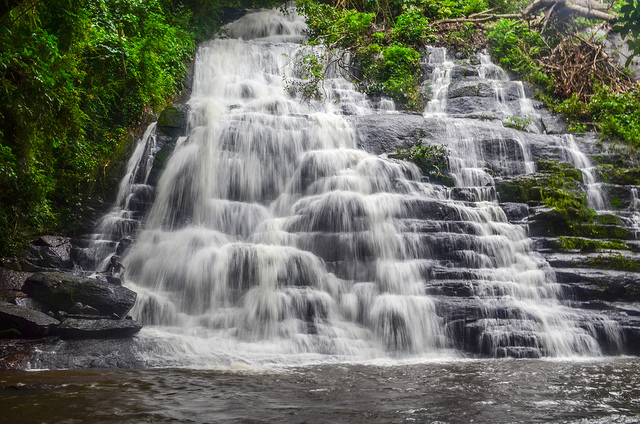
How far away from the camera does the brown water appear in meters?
2.92

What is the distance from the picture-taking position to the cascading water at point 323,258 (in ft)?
21.3

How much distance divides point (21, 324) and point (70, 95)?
504 centimetres

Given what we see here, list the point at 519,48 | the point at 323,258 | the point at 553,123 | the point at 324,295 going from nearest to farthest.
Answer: the point at 324,295 → the point at 323,258 → the point at 553,123 → the point at 519,48

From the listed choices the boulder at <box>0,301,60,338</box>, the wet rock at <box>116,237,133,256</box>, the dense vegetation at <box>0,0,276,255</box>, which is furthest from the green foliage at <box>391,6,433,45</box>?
the boulder at <box>0,301,60,338</box>

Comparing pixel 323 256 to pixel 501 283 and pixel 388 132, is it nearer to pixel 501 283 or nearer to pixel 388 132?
pixel 501 283

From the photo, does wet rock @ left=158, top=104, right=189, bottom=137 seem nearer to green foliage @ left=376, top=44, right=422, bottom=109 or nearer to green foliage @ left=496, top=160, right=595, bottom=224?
green foliage @ left=376, top=44, right=422, bottom=109

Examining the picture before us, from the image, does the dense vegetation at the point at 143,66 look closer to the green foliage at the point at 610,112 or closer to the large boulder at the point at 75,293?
the green foliage at the point at 610,112

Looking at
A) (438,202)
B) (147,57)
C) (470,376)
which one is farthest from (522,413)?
(147,57)

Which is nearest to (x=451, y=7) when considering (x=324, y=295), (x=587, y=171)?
(x=587, y=171)

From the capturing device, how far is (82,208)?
30.4 ft

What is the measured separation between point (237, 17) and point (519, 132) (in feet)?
44.1

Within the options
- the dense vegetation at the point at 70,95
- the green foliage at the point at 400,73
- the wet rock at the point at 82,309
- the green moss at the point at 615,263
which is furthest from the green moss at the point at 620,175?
the dense vegetation at the point at 70,95

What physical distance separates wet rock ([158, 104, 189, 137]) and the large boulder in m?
5.60

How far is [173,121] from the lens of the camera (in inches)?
447
